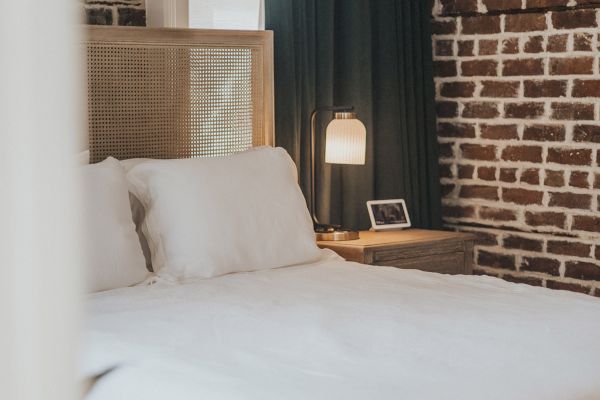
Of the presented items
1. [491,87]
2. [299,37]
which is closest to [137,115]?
[299,37]

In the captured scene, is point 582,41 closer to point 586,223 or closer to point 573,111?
point 573,111

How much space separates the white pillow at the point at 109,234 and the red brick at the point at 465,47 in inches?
71.8

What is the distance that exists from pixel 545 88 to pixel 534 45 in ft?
0.60

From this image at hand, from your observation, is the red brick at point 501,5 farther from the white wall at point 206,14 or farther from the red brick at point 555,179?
the white wall at point 206,14

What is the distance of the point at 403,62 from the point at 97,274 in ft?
6.09

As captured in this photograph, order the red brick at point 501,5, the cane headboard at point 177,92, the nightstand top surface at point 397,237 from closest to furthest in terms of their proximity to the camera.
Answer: the cane headboard at point 177,92
the nightstand top surface at point 397,237
the red brick at point 501,5

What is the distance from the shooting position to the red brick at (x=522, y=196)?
3.81 meters

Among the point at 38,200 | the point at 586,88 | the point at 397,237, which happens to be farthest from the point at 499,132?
the point at 38,200

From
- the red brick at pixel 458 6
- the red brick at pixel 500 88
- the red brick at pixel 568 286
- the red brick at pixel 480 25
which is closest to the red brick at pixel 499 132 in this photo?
the red brick at pixel 500 88

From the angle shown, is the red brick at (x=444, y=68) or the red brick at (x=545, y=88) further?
the red brick at (x=444, y=68)

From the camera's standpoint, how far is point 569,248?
3.74 meters

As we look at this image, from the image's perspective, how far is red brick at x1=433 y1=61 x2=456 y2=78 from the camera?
403cm

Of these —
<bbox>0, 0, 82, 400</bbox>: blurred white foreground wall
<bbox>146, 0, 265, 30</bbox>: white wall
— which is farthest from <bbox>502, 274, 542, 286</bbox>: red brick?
<bbox>0, 0, 82, 400</bbox>: blurred white foreground wall

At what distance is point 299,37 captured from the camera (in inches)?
145
